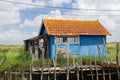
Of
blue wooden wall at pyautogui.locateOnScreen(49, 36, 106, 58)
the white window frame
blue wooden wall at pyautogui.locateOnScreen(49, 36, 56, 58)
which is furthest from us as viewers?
blue wooden wall at pyautogui.locateOnScreen(49, 36, 106, 58)

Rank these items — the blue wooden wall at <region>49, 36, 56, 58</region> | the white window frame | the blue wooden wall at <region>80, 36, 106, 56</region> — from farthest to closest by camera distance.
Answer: the blue wooden wall at <region>80, 36, 106, 56</region>
the white window frame
the blue wooden wall at <region>49, 36, 56, 58</region>

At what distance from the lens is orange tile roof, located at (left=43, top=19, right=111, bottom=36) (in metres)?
34.0

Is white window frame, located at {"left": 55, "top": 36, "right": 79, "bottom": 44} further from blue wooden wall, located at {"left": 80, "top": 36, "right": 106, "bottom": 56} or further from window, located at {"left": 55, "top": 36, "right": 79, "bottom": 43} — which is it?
blue wooden wall, located at {"left": 80, "top": 36, "right": 106, "bottom": 56}

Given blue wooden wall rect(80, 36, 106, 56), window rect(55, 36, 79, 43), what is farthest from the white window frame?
blue wooden wall rect(80, 36, 106, 56)

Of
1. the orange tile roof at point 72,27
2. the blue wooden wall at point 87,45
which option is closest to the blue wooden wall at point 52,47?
the blue wooden wall at point 87,45

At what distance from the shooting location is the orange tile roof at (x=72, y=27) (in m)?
34.0

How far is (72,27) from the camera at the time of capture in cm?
3553

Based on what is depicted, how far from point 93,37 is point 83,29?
149 cm

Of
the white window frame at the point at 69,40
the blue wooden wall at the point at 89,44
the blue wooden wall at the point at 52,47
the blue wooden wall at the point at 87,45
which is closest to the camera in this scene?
the blue wooden wall at the point at 52,47

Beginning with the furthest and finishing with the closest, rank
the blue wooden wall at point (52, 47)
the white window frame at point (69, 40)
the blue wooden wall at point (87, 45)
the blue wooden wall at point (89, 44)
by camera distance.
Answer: the blue wooden wall at point (89, 44)
the blue wooden wall at point (87, 45)
the white window frame at point (69, 40)
the blue wooden wall at point (52, 47)

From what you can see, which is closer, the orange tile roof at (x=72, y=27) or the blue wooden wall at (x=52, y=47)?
the blue wooden wall at (x=52, y=47)

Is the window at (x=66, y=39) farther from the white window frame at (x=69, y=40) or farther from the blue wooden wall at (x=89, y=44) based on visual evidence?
the blue wooden wall at (x=89, y=44)

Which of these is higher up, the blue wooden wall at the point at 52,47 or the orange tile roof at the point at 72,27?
the orange tile roof at the point at 72,27

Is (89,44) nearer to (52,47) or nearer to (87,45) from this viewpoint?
(87,45)
